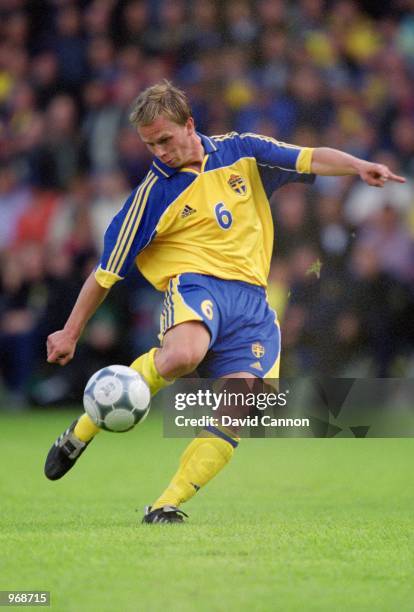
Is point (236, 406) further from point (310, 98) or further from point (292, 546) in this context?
point (310, 98)

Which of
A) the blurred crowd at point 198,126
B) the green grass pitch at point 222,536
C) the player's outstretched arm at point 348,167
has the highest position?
the blurred crowd at point 198,126

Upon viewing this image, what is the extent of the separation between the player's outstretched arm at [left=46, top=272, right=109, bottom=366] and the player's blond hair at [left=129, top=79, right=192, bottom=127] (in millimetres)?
827

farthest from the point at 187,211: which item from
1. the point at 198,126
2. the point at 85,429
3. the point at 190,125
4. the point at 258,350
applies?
the point at 198,126

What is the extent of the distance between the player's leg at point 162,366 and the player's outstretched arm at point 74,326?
0.33 metres

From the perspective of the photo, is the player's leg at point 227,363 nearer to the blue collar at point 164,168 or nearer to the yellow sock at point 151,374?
the yellow sock at point 151,374

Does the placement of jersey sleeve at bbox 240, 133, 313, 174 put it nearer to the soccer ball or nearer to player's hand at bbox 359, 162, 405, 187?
player's hand at bbox 359, 162, 405, 187

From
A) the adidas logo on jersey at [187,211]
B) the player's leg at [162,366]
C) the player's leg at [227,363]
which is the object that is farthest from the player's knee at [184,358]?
the adidas logo on jersey at [187,211]

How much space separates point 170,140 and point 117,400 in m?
1.25

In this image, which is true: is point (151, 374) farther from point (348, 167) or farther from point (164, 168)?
point (348, 167)

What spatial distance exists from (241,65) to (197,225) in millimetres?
8109

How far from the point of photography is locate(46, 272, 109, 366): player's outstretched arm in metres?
6.13

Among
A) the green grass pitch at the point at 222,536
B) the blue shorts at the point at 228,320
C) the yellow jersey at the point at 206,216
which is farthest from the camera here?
the yellow jersey at the point at 206,216

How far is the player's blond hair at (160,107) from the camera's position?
5.87 meters

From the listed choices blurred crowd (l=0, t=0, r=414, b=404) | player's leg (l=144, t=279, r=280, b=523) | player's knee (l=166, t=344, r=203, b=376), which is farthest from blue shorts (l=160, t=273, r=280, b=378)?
blurred crowd (l=0, t=0, r=414, b=404)
